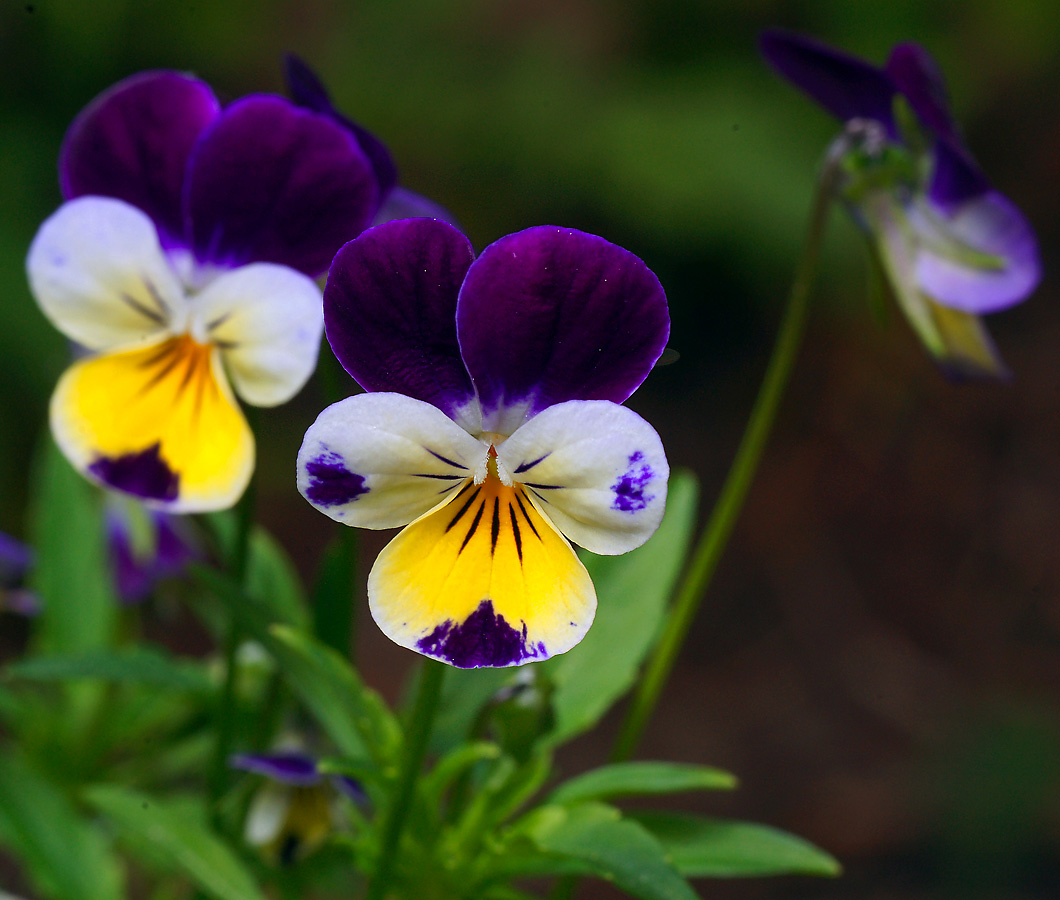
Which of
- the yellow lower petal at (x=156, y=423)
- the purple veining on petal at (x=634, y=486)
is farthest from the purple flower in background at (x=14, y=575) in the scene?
the purple veining on petal at (x=634, y=486)

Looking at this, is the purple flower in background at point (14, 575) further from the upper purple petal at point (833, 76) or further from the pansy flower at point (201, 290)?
the upper purple petal at point (833, 76)

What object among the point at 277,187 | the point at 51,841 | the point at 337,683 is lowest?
the point at 51,841

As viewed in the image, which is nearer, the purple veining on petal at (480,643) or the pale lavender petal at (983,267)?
the purple veining on petal at (480,643)

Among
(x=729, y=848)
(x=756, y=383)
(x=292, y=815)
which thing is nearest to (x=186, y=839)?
(x=292, y=815)

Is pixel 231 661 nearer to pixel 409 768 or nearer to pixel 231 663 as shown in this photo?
pixel 231 663

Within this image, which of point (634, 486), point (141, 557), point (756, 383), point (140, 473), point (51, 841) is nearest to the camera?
point (634, 486)

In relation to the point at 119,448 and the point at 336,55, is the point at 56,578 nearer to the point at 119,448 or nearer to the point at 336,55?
the point at 119,448

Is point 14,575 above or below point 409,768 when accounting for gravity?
below

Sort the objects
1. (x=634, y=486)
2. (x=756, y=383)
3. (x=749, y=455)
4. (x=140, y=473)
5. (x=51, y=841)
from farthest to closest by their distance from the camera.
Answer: (x=756, y=383), (x=51, y=841), (x=749, y=455), (x=140, y=473), (x=634, y=486)
